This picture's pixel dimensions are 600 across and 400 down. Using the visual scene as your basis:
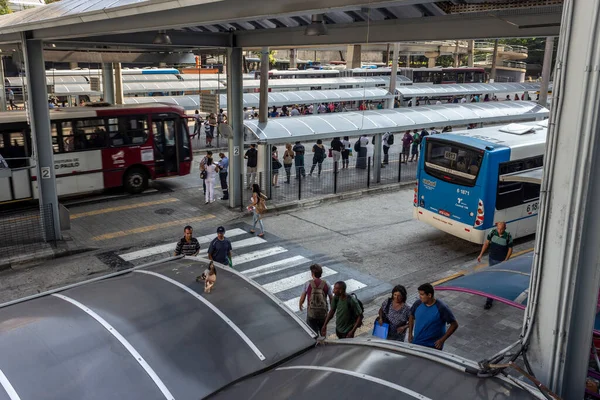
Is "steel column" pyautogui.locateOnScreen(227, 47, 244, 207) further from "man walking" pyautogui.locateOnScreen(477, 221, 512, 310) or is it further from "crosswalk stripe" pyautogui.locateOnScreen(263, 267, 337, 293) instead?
"man walking" pyautogui.locateOnScreen(477, 221, 512, 310)

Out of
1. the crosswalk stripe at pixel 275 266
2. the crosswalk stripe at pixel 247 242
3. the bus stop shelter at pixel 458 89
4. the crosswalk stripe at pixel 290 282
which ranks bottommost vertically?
the crosswalk stripe at pixel 290 282

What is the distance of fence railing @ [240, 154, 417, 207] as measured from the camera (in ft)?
58.1

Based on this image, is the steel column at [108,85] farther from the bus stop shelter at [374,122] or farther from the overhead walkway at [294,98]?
the bus stop shelter at [374,122]

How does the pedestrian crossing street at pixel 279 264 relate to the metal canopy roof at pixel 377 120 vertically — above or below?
below

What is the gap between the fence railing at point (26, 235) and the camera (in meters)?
12.8

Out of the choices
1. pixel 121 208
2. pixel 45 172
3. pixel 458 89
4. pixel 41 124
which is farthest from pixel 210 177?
pixel 458 89

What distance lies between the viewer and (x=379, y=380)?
4.22 metres

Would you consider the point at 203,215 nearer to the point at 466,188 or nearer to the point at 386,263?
the point at 386,263

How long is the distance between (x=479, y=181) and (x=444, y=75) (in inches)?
1679

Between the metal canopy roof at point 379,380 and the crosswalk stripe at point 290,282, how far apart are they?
5.96 metres

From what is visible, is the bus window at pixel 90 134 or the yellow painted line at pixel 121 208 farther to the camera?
the bus window at pixel 90 134

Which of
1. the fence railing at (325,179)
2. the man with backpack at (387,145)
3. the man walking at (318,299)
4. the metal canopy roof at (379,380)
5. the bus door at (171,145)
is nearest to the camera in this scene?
the metal canopy roof at (379,380)

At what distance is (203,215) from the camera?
52.7ft

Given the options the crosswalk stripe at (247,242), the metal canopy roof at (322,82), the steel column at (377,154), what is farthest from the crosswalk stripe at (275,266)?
the metal canopy roof at (322,82)
